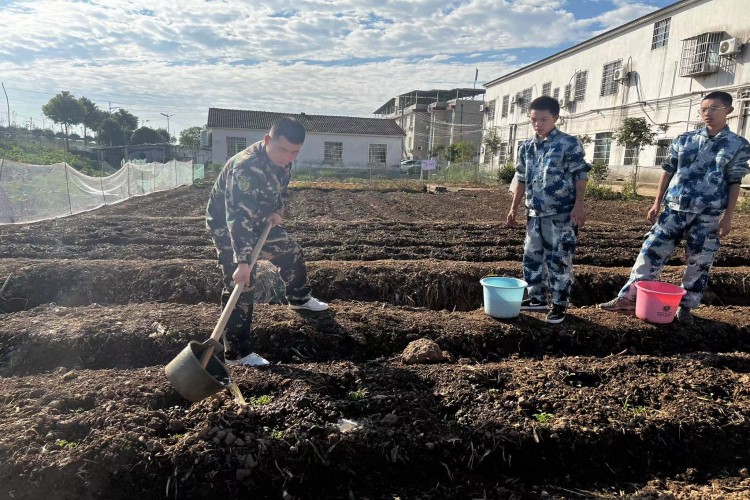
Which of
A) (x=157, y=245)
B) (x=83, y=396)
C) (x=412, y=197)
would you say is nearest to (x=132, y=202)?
(x=157, y=245)

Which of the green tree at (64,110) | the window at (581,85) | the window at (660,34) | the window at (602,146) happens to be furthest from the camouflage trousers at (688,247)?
the green tree at (64,110)

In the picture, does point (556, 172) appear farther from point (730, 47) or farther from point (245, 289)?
point (730, 47)

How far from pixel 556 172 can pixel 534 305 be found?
1.20m

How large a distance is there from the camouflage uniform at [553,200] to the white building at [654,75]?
47.8 ft

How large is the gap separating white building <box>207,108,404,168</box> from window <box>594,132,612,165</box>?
14610mm

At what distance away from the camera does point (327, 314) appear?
393 cm

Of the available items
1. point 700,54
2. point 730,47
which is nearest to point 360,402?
point 730,47

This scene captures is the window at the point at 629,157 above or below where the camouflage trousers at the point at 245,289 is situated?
above

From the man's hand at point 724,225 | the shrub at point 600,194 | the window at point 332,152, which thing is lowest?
the shrub at point 600,194

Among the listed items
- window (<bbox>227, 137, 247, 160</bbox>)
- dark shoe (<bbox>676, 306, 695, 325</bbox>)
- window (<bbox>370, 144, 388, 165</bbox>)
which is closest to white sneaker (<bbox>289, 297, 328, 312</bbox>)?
dark shoe (<bbox>676, 306, 695, 325</bbox>)

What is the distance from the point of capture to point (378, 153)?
34938 mm

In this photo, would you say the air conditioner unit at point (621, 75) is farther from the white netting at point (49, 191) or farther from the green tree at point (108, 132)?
the green tree at point (108, 132)

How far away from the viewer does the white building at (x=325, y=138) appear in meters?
33.0

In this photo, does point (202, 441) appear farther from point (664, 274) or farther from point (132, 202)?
point (132, 202)
